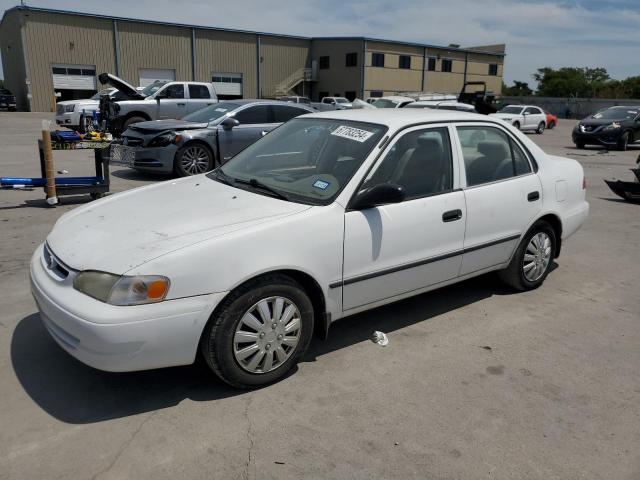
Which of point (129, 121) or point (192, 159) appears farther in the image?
point (129, 121)

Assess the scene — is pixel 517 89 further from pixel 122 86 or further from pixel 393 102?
pixel 122 86

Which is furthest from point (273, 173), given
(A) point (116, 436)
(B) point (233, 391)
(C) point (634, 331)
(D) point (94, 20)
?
(D) point (94, 20)

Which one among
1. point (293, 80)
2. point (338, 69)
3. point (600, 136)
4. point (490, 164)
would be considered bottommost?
point (600, 136)

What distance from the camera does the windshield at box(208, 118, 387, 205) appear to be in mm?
3568

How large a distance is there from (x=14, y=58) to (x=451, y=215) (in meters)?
47.7

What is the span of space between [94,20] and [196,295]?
1721 inches

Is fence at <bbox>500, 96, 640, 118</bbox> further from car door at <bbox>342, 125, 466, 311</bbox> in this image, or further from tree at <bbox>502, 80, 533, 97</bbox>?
car door at <bbox>342, 125, 466, 311</bbox>

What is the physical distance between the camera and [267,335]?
3129 millimetres

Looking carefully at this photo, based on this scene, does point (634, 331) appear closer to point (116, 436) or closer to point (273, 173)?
point (273, 173)

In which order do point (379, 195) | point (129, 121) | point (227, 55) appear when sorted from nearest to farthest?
point (379, 195)
point (129, 121)
point (227, 55)

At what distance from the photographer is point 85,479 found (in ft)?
8.01

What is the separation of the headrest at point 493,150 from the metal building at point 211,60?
137ft

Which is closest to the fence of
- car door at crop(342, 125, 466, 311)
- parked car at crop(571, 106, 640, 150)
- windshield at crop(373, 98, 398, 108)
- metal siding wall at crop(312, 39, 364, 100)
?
metal siding wall at crop(312, 39, 364, 100)

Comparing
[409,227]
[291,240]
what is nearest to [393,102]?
[409,227]
